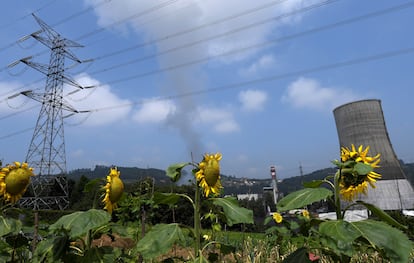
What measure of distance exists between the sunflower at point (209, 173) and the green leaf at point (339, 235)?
0.58 m

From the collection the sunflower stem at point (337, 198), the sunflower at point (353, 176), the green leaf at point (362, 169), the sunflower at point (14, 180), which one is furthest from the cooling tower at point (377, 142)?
the sunflower at point (14, 180)

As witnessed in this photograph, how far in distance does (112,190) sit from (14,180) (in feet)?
1.72

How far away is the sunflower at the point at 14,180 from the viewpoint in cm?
169

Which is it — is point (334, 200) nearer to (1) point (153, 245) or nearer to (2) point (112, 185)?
(1) point (153, 245)

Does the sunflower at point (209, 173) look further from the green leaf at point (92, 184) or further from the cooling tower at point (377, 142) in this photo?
the cooling tower at point (377, 142)

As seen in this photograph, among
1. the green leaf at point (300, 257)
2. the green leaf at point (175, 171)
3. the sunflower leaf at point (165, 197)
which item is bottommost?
the green leaf at point (300, 257)

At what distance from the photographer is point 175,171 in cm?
169

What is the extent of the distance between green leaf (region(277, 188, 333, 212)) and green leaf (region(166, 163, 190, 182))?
55cm

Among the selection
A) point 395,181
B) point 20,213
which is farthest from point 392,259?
point 395,181

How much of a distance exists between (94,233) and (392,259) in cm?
149

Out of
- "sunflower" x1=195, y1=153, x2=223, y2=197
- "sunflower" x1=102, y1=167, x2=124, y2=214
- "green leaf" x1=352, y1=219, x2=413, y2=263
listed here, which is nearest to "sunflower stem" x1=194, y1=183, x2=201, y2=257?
"sunflower" x1=195, y1=153, x2=223, y2=197

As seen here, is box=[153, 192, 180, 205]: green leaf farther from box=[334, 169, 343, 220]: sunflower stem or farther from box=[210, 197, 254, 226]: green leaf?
box=[334, 169, 343, 220]: sunflower stem

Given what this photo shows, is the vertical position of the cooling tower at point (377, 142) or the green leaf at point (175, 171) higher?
the cooling tower at point (377, 142)

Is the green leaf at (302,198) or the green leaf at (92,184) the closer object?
the green leaf at (302,198)
